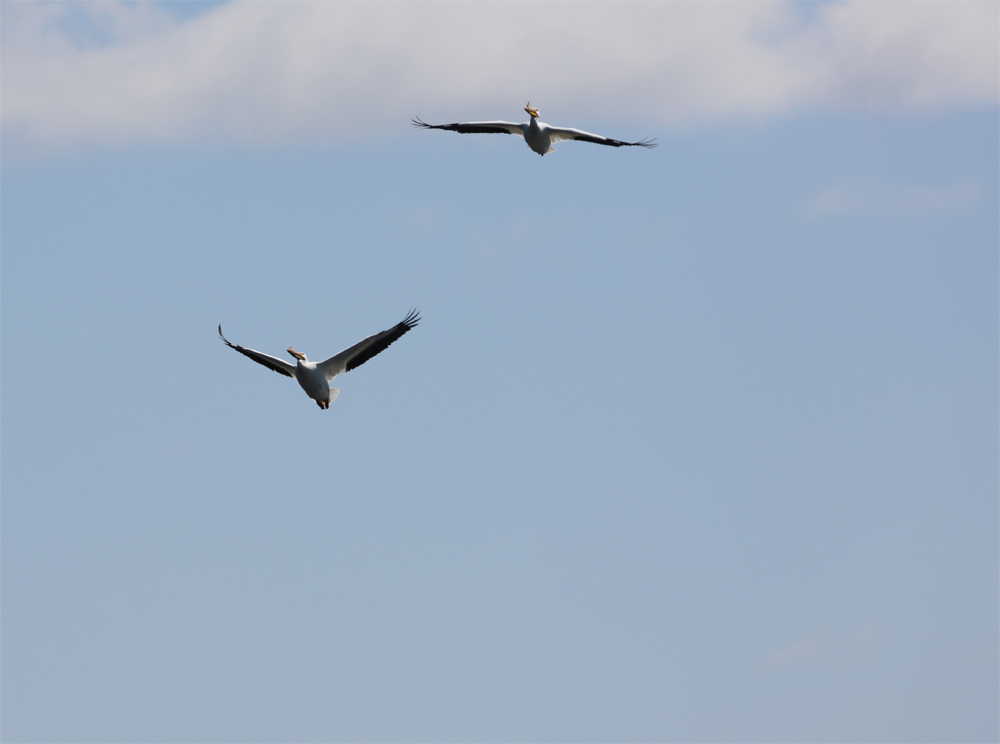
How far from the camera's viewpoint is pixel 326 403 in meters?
49.4

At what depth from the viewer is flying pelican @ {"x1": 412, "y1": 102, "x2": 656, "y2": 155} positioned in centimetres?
5109

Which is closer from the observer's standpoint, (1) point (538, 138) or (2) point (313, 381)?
(2) point (313, 381)

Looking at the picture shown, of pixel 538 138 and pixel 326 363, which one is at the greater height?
pixel 538 138

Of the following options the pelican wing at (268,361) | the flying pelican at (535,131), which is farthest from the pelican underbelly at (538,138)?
the pelican wing at (268,361)

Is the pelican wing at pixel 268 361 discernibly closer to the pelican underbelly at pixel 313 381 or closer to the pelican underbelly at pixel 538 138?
the pelican underbelly at pixel 313 381

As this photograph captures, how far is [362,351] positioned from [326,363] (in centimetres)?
128

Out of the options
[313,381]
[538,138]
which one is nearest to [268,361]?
[313,381]

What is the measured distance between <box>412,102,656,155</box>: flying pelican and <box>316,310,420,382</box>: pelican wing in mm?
8855

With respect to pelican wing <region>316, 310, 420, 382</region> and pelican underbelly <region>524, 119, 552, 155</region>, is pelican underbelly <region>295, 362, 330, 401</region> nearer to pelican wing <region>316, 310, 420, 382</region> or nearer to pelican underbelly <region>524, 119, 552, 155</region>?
pelican wing <region>316, 310, 420, 382</region>

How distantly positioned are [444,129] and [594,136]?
577cm

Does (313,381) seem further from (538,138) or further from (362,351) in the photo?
(538,138)

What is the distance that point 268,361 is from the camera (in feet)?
163

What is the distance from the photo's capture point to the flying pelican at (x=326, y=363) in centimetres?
4791

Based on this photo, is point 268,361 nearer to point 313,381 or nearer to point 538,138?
point 313,381
